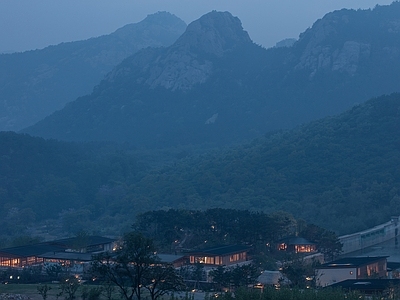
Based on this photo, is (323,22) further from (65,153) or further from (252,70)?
(65,153)

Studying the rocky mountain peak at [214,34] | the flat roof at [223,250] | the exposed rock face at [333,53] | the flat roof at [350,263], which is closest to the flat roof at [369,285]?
the flat roof at [350,263]

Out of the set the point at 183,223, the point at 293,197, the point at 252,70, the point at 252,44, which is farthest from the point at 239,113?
the point at 183,223

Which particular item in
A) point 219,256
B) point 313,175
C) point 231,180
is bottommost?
point 219,256

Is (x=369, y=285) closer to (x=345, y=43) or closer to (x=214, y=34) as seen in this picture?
(x=345, y=43)

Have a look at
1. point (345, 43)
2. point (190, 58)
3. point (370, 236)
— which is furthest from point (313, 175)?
point (190, 58)

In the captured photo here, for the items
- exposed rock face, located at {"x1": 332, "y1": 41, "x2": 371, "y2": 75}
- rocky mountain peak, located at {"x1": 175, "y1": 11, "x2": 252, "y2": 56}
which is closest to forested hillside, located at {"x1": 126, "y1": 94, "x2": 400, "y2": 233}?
exposed rock face, located at {"x1": 332, "y1": 41, "x2": 371, "y2": 75}

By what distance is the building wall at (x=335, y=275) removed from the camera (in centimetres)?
3919

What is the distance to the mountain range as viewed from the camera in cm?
12738

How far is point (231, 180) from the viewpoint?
274 ft

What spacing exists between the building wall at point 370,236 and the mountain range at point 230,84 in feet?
201

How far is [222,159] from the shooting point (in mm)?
95688

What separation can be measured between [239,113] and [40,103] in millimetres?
71062

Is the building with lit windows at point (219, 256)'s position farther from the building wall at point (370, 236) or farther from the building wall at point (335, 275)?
the building wall at point (370, 236)

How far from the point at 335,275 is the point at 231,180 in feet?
145
